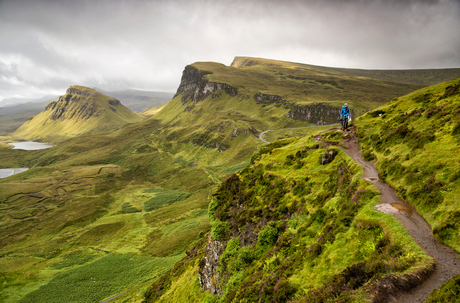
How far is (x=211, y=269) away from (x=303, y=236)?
21082 mm

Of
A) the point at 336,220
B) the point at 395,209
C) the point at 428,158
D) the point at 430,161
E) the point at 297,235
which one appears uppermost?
the point at 428,158

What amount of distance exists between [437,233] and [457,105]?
19.1 metres

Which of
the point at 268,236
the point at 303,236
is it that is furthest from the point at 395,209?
the point at 268,236

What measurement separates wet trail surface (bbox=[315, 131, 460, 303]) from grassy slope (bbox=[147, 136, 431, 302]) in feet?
2.04

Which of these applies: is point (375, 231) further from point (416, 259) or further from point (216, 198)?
point (216, 198)

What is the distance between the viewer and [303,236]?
64.8 feet

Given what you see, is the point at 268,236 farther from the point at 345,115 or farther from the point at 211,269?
the point at 345,115

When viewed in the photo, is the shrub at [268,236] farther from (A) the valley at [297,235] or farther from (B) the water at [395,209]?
(B) the water at [395,209]

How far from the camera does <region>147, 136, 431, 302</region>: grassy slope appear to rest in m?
12.2

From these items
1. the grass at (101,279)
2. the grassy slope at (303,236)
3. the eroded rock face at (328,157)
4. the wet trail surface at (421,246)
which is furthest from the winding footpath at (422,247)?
the grass at (101,279)

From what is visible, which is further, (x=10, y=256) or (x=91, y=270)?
(x=10, y=256)

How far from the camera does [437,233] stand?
11.9 m

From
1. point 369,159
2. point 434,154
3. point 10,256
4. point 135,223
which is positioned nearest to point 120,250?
point 135,223

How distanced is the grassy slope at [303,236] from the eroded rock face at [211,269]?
56.7 inches
